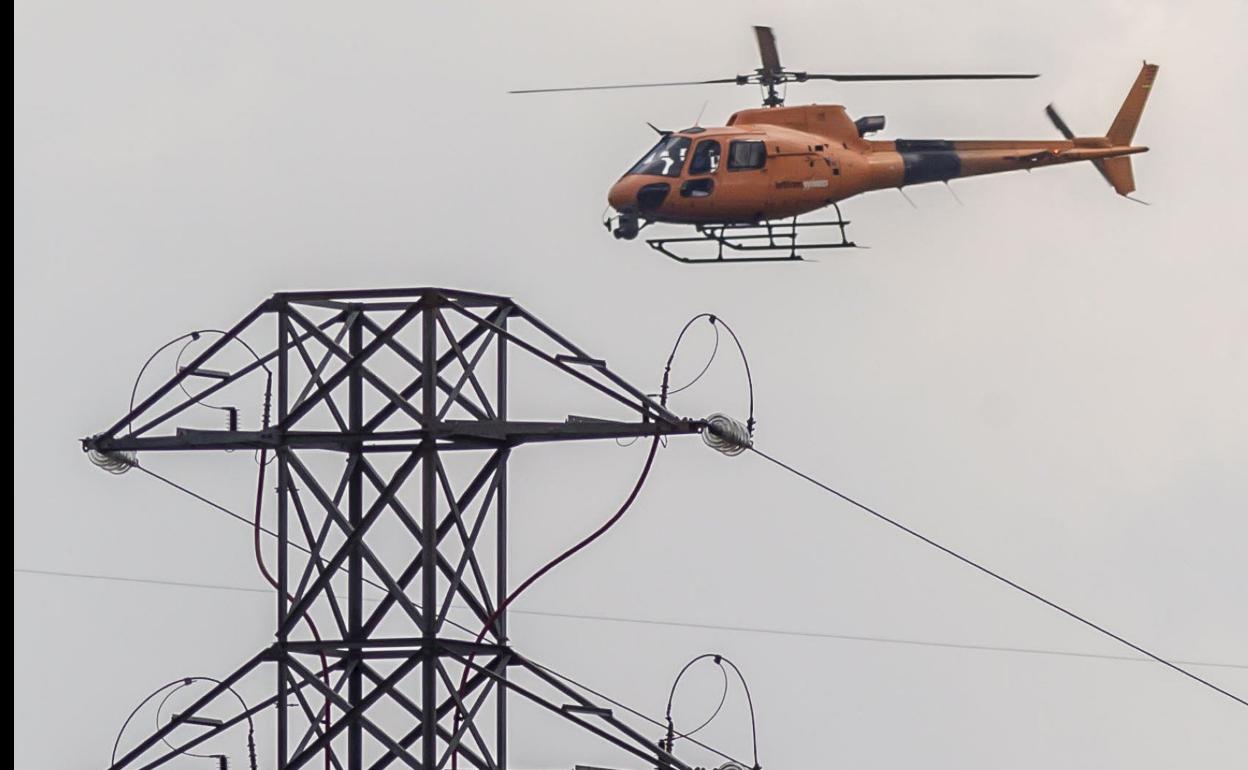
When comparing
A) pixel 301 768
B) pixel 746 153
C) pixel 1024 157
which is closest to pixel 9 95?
pixel 746 153

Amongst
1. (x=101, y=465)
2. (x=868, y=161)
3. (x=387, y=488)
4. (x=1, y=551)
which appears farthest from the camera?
(x=868, y=161)

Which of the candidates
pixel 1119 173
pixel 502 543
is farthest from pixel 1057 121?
pixel 502 543

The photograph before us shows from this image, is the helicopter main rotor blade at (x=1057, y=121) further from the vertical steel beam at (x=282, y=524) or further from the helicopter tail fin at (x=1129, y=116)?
the vertical steel beam at (x=282, y=524)

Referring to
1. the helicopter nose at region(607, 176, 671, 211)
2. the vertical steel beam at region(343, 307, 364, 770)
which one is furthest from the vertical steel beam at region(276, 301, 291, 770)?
the helicopter nose at region(607, 176, 671, 211)

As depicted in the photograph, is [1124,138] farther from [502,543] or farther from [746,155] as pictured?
[502,543]

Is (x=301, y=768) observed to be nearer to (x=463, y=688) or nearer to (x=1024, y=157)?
(x=463, y=688)

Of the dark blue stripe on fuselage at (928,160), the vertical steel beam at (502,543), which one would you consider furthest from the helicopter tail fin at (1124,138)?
the vertical steel beam at (502,543)
